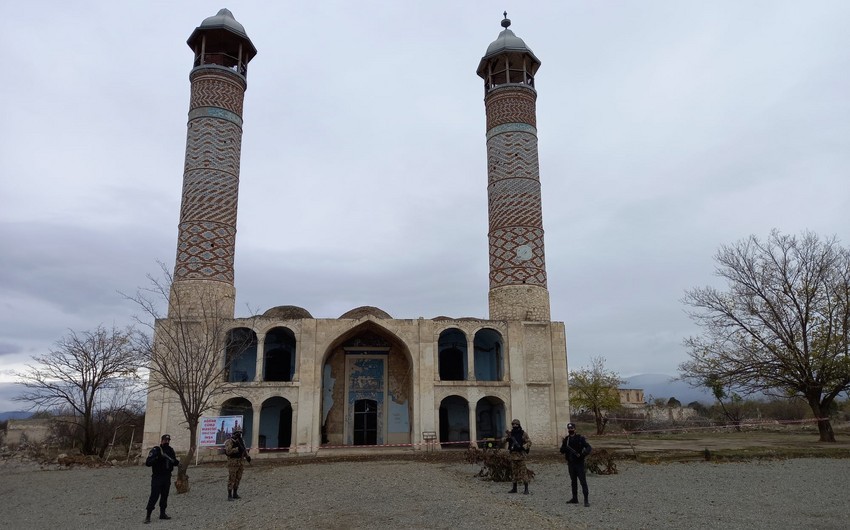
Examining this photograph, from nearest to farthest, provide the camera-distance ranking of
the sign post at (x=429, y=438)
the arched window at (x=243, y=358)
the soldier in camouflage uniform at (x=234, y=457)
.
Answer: the soldier in camouflage uniform at (x=234, y=457) → the sign post at (x=429, y=438) → the arched window at (x=243, y=358)

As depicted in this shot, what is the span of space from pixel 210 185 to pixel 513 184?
1141cm

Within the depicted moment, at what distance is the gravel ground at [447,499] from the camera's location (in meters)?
7.99

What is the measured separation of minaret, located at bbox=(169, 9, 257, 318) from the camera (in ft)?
67.7

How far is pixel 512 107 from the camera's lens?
24.9 m

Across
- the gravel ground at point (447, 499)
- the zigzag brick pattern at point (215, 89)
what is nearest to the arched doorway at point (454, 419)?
the gravel ground at point (447, 499)

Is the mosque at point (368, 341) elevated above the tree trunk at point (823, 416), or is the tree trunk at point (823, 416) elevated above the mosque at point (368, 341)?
the mosque at point (368, 341)

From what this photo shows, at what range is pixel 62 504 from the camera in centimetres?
1103

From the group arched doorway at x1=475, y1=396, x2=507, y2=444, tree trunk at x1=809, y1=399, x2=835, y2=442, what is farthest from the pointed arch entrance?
tree trunk at x1=809, y1=399, x2=835, y2=442

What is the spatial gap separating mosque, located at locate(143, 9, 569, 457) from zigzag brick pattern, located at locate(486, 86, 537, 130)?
0.19 ft

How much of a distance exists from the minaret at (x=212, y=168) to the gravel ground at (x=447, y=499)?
6911mm

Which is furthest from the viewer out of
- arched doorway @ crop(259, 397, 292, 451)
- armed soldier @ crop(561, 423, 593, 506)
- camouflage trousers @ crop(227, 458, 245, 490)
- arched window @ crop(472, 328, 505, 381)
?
arched window @ crop(472, 328, 505, 381)

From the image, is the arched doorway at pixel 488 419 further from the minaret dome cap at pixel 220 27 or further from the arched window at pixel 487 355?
the minaret dome cap at pixel 220 27

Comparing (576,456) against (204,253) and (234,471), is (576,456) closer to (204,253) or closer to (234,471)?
(234,471)

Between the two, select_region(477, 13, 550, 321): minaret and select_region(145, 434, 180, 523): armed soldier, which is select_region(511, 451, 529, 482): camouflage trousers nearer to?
select_region(145, 434, 180, 523): armed soldier
